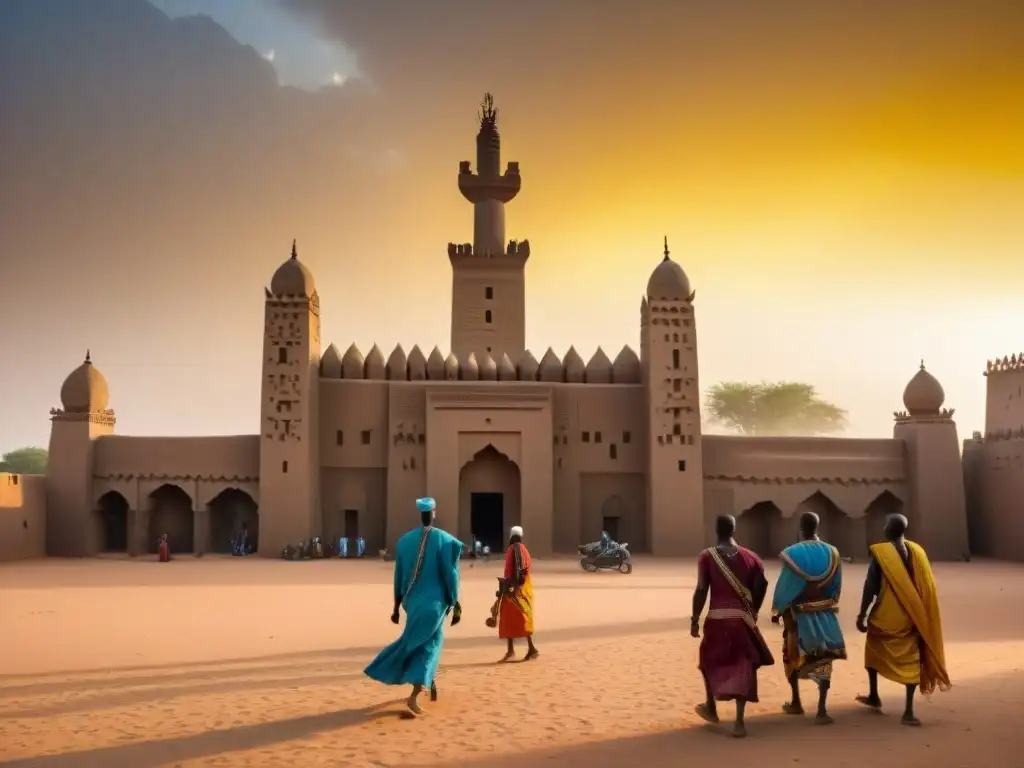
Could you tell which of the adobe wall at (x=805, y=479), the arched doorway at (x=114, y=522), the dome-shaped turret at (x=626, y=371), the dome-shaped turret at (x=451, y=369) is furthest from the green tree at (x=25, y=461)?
the adobe wall at (x=805, y=479)

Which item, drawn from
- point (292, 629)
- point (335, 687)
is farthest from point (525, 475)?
point (335, 687)

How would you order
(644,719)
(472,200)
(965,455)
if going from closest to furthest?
(644,719) < (965,455) < (472,200)

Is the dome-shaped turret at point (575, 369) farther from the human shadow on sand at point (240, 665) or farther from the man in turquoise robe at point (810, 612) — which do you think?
the man in turquoise robe at point (810, 612)

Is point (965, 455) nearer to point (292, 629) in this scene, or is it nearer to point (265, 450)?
point (265, 450)

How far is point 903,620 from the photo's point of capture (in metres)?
6.99

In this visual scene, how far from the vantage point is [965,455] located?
29031 millimetres

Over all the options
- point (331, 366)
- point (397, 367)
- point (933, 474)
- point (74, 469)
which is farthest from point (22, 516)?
point (933, 474)

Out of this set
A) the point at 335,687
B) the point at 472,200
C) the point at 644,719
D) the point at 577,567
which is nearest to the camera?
the point at 644,719

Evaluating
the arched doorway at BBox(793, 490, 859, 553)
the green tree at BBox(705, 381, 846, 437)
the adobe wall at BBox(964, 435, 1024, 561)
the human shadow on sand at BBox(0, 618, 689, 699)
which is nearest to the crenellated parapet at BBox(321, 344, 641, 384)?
the arched doorway at BBox(793, 490, 859, 553)

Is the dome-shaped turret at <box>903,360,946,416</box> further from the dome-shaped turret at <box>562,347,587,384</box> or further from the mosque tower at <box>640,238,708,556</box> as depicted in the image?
the dome-shaped turret at <box>562,347,587,384</box>

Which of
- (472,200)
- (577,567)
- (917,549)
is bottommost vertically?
(577,567)

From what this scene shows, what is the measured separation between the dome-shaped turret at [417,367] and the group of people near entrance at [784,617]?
20729 millimetres

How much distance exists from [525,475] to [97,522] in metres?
13.2

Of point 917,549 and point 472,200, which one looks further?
point 472,200
